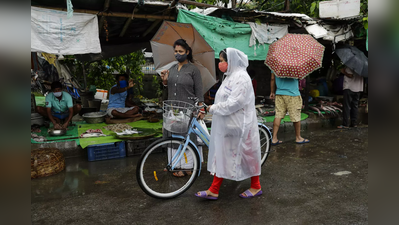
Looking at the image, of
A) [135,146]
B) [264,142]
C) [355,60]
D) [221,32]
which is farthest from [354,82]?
[135,146]

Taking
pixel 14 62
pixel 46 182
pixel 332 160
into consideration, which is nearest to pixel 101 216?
pixel 46 182

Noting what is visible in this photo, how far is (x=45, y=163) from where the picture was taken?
4871 mm

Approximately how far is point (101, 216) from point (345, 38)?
8124 millimetres

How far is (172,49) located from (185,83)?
157cm

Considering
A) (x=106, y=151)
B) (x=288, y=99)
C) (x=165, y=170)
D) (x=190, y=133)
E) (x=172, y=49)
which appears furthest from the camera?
(x=288, y=99)

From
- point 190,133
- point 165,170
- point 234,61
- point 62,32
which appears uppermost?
point 62,32

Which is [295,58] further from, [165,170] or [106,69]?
[106,69]

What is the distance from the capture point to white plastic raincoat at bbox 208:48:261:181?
11.9ft

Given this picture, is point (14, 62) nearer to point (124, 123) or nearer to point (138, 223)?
point (138, 223)

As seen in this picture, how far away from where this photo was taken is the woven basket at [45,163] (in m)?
4.77

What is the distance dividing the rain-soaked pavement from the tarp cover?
2209 mm

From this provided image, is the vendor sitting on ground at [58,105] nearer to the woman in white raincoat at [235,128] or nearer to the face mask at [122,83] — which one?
the face mask at [122,83]

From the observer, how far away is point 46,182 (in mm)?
4648

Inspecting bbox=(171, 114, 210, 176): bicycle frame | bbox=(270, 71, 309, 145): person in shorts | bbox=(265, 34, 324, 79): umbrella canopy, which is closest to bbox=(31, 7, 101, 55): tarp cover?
bbox=(171, 114, 210, 176): bicycle frame
